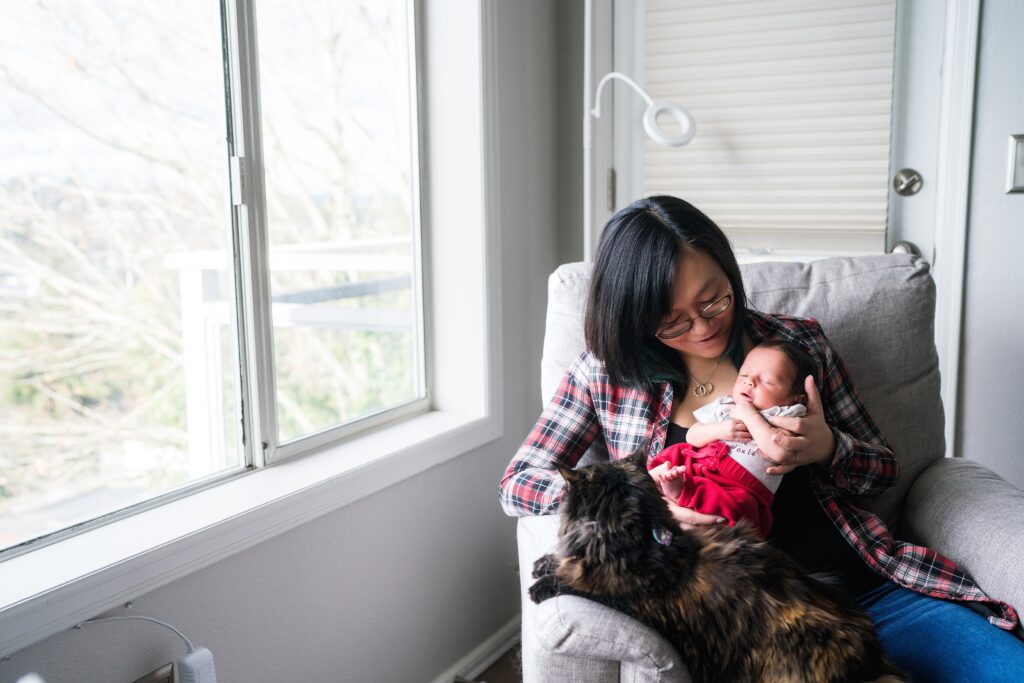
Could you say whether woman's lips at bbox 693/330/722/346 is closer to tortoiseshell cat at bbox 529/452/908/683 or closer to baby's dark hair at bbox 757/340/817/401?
baby's dark hair at bbox 757/340/817/401

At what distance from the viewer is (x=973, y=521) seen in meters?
1.39

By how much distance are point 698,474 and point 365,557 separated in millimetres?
808

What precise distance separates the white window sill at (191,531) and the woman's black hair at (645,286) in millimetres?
584

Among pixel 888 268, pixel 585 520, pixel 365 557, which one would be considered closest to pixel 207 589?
pixel 365 557

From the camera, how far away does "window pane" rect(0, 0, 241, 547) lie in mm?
1263

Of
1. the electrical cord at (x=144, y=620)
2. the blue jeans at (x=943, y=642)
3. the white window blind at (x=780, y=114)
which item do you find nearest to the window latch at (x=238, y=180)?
→ the electrical cord at (x=144, y=620)

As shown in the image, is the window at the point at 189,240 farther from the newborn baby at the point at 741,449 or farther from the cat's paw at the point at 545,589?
the newborn baby at the point at 741,449

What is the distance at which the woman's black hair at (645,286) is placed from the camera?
54.9 inches

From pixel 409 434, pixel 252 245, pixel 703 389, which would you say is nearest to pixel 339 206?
pixel 252 245

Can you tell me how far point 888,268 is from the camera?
171 cm

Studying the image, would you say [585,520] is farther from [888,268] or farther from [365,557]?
[888,268]

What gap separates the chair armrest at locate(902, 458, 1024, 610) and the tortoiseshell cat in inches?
11.3

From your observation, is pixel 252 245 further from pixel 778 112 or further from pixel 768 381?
pixel 778 112

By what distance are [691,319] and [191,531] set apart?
34.9 inches
